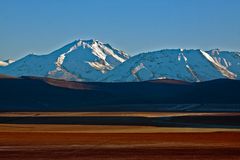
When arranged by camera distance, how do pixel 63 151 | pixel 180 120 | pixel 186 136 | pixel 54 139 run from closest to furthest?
pixel 63 151, pixel 54 139, pixel 186 136, pixel 180 120

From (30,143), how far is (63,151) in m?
8.64

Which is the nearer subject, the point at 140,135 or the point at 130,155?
the point at 130,155

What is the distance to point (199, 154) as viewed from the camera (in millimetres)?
51250

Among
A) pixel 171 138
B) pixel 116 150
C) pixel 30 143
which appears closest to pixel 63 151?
pixel 116 150

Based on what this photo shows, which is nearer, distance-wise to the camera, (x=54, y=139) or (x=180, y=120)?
(x=54, y=139)

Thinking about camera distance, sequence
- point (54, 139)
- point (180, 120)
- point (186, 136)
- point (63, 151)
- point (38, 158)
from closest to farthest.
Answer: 1. point (38, 158)
2. point (63, 151)
3. point (54, 139)
4. point (186, 136)
5. point (180, 120)

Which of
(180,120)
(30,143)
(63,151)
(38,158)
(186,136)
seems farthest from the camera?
(180,120)

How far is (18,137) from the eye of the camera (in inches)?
2731

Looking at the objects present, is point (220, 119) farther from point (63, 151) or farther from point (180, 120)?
point (63, 151)

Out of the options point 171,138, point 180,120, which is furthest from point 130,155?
point 180,120

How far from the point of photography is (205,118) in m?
116

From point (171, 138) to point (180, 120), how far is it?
42407 millimetres

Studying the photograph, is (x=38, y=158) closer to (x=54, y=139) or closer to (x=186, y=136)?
(x=54, y=139)

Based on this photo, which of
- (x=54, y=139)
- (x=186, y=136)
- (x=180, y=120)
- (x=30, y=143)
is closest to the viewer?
(x=30, y=143)
